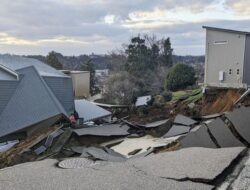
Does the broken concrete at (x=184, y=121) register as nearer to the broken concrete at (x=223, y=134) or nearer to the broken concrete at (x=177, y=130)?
the broken concrete at (x=177, y=130)

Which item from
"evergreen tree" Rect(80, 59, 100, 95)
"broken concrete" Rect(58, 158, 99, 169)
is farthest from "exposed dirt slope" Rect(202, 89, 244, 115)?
"evergreen tree" Rect(80, 59, 100, 95)

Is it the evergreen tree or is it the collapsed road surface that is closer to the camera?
the collapsed road surface

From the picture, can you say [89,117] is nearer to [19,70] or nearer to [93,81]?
[19,70]

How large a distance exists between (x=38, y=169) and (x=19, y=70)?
16.5 metres

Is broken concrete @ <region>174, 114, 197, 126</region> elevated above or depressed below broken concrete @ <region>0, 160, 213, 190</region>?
below

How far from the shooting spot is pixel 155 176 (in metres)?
5.65

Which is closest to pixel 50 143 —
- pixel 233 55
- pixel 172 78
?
pixel 233 55

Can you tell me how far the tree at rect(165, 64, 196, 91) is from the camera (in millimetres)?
33781

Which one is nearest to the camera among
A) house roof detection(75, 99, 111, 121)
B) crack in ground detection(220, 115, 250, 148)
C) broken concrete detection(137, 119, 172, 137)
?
crack in ground detection(220, 115, 250, 148)

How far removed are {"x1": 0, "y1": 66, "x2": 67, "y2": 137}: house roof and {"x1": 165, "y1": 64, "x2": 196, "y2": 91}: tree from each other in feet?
51.4

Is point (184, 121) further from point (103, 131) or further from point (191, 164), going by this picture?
point (191, 164)

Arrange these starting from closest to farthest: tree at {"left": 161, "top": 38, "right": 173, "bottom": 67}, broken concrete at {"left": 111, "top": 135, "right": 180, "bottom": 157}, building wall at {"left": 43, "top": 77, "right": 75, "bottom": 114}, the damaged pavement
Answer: the damaged pavement → broken concrete at {"left": 111, "top": 135, "right": 180, "bottom": 157} → building wall at {"left": 43, "top": 77, "right": 75, "bottom": 114} → tree at {"left": 161, "top": 38, "right": 173, "bottom": 67}

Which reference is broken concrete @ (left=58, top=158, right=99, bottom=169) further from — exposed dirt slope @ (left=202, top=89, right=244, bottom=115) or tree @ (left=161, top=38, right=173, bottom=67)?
tree @ (left=161, top=38, right=173, bottom=67)

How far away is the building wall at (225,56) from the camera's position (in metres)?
20.4
